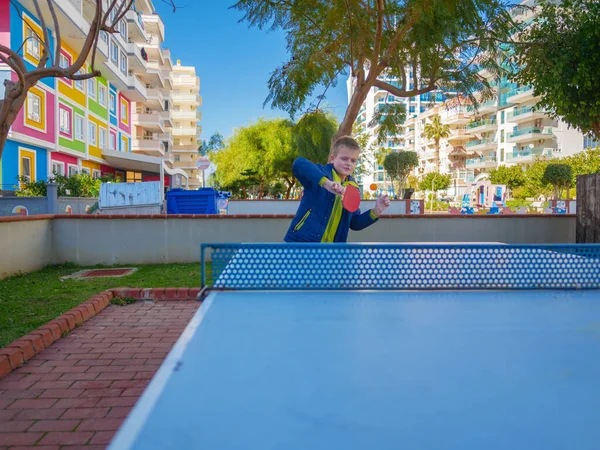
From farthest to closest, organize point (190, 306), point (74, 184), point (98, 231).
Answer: point (74, 184)
point (98, 231)
point (190, 306)

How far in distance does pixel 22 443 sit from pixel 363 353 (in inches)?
75.8

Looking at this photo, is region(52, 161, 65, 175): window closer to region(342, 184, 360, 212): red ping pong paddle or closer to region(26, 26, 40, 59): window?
region(26, 26, 40, 59): window

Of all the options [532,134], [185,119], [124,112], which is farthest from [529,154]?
[185,119]

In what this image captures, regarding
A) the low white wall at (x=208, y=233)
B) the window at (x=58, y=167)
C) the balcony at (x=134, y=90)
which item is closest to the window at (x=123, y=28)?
the balcony at (x=134, y=90)

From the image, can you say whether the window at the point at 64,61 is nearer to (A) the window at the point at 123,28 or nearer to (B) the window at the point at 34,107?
(B) the window at the point at 34,107

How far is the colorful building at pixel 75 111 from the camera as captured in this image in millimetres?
19578

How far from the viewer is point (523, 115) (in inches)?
2436

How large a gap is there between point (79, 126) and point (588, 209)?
1013 inches

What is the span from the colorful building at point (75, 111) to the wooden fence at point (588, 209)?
36.9 ft

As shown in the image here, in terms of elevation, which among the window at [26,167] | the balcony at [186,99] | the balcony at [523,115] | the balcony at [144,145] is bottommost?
the window at [26,167]

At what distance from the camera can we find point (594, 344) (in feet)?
6.43

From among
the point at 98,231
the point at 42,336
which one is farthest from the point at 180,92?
the point at 42,336

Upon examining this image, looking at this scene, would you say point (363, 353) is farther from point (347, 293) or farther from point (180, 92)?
point (180, 92)

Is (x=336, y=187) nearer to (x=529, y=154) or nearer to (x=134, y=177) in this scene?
(x=134, y=177)
